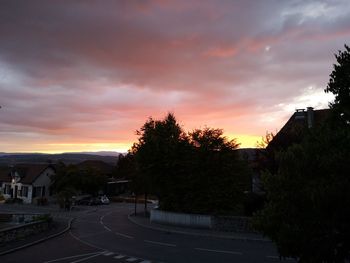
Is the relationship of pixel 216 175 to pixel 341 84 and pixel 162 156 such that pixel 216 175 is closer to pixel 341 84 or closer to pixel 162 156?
pixel 162 156

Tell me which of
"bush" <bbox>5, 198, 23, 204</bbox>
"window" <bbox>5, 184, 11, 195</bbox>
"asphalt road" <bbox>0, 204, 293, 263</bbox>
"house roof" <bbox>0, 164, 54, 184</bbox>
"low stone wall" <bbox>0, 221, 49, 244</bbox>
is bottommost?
"asphalt road" <bbox>0, 204, 293, 263</bbox>

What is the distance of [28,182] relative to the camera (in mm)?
74562

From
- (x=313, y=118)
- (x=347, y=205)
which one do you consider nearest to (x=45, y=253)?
(x=347, y=205)

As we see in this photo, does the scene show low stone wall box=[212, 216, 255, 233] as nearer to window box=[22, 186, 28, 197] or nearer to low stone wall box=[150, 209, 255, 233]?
low stone wall box=[150, 209, 255, 233]

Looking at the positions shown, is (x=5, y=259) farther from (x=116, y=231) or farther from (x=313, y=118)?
(x=313, y=118)

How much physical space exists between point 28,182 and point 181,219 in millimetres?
43937

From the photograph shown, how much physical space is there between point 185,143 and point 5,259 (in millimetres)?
21112

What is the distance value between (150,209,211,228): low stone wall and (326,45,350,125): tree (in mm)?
20804

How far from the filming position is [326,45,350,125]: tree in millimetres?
18481

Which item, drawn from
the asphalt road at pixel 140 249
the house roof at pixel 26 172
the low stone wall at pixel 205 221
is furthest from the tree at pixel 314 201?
the house roof at pixel 26 172

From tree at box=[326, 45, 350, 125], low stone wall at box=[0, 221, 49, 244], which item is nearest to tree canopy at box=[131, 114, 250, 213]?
low stone wall at box=[0, 221, 49, 244]

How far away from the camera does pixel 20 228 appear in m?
32.2

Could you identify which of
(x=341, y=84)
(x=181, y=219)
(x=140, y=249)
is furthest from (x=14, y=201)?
(x=341, y=84)

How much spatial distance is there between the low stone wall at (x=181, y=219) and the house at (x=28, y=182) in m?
38.9
